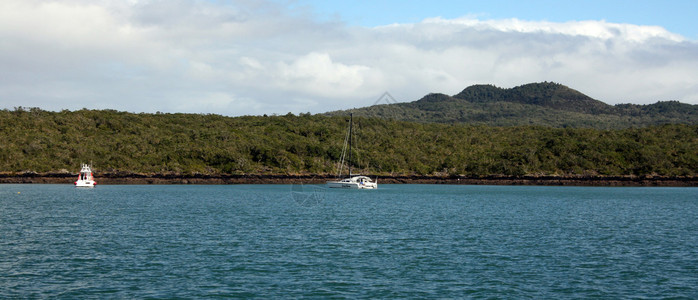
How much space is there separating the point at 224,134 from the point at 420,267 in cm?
14626

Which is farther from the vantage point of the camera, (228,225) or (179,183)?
(179,183)

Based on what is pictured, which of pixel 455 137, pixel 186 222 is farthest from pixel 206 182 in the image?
pixel 186 222

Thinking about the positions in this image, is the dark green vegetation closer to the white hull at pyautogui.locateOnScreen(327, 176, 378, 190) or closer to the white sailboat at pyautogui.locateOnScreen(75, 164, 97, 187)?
the white sailboat at pyautogui.locateOnScreen(75, 164, 97, 187)

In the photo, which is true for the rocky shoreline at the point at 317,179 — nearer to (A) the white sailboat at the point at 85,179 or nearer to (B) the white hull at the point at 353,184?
(A) the white sailboat at the point at 85,179

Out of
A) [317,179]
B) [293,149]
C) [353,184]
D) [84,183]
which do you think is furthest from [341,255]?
[293,149]

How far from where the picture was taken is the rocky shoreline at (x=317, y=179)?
137250 millimetres

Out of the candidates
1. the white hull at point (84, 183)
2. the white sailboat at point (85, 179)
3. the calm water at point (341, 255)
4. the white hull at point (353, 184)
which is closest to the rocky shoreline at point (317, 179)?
the white sailboat at point (85, 179)

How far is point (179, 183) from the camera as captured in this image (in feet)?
479

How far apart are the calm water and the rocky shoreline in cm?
7961

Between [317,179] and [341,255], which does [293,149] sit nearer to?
[317,179]

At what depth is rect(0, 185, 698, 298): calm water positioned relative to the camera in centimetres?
2731

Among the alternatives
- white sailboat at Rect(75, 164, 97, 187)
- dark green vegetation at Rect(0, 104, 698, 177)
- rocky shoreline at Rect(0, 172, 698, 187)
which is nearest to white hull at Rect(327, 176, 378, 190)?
rocky shoreline at Rect(0, 172, 698, 187)

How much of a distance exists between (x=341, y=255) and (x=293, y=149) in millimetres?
133445

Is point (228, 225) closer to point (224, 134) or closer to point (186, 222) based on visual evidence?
point (186, 222)
